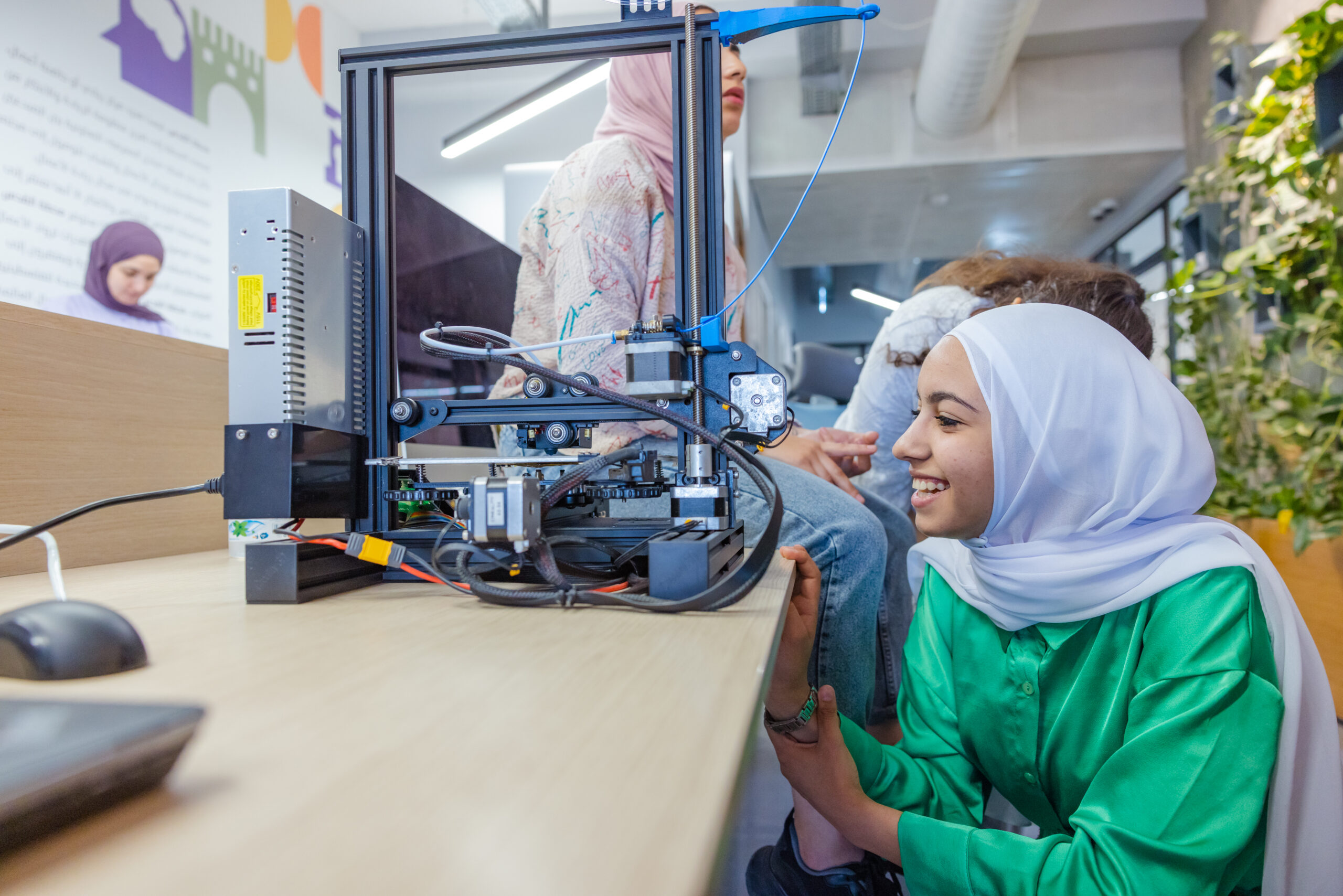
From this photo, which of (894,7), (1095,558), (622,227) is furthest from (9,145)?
(894,7)

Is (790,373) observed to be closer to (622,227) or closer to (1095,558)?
(622,227)

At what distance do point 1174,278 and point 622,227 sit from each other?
3031 millimetres

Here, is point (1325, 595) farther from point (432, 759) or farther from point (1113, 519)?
point (432, 759)

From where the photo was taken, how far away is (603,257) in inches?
38.2

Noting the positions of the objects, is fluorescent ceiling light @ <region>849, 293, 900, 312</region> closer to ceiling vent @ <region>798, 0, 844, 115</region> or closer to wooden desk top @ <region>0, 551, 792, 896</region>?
ceiling vent @ <region>798, 0, 844, 115</region>

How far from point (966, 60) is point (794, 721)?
12.2ft

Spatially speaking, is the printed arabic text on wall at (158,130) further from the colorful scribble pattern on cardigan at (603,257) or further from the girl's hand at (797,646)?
the girl's hand at (797,646)

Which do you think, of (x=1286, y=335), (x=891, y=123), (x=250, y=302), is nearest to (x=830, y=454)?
(x=250, y=302)

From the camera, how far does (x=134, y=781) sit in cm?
21

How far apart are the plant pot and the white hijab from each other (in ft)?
4.80

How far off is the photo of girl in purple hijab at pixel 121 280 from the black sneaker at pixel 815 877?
2.33 meters

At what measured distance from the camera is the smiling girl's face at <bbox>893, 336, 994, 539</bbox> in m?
0.79

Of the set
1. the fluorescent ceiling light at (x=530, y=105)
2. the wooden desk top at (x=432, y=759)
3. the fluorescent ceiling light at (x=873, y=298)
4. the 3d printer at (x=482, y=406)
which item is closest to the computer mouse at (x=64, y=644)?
the wooden desk top at (x=432, y=759)

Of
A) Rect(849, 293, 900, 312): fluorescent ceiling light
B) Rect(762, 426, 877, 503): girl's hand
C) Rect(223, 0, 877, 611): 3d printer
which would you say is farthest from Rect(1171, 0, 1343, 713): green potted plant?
Rect(849, 293, 900, 312): fluorescent ceiling light
